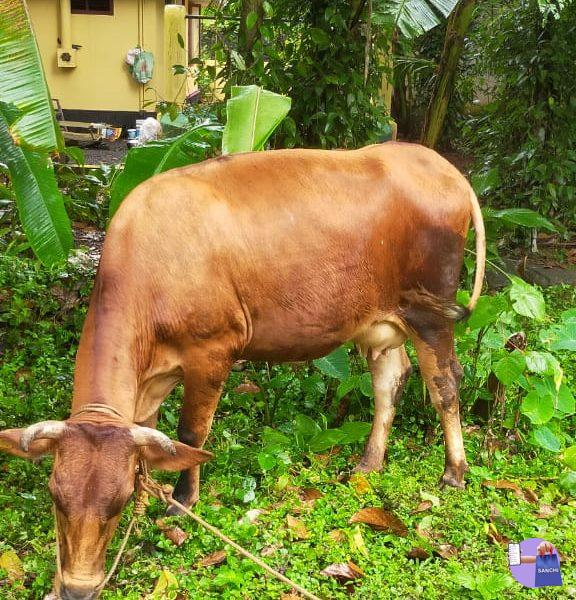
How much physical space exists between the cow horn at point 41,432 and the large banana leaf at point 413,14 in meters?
3.43

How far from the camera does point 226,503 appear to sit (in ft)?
13.1

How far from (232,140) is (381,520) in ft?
7.30

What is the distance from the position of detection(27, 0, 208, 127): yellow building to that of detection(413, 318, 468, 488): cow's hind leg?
1118cm

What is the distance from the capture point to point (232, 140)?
4.39 meters

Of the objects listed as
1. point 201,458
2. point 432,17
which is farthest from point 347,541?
point 432,17

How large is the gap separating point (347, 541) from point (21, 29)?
111 inches

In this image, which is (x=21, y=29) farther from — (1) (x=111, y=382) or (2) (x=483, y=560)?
(2) (x=483, y=560)

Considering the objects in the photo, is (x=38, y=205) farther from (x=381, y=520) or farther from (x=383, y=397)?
(x=381, y=520)

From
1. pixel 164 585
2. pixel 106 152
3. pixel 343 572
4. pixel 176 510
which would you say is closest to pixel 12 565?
pixel 164 585

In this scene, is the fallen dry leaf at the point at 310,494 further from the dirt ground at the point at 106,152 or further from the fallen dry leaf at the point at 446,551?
the dirt ground at the point at 106,152

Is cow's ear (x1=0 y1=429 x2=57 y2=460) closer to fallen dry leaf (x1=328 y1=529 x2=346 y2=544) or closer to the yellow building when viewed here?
fallen dry leaf (x1=328 y1=529 x2=346 y2=544)

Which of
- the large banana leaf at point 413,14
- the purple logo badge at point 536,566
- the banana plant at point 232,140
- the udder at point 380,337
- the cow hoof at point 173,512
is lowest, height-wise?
the cow hoof at point 173,512

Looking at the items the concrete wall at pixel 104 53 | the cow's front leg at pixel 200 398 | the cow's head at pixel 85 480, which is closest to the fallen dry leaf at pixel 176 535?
the cow's front leg at pixel 200 398

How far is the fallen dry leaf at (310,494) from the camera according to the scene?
4105 millimetres
